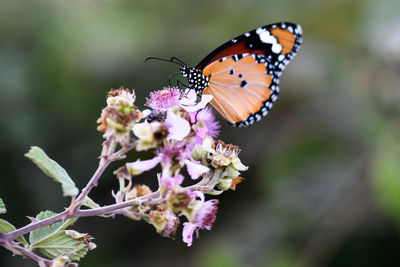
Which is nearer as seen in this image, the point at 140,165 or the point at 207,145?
the point at 140,165

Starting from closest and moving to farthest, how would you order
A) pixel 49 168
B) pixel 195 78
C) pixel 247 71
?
pixel 49 168 → pixel 195 78 → pixel 247 71

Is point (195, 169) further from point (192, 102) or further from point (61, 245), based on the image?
point (61, 245)

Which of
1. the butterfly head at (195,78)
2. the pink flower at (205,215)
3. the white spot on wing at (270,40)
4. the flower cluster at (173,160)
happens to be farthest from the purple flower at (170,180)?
the white spot on wing at (270,40)

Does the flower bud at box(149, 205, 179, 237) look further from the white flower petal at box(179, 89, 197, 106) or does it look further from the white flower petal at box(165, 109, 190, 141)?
the white flower petal at box(179, 89, 197, 106)

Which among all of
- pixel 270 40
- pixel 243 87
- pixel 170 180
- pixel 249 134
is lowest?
pixel 170 180

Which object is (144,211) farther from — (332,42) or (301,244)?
(332,42)

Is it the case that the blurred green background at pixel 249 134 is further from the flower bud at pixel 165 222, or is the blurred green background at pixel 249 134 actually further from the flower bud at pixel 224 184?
the flower bud at pixel 165 222

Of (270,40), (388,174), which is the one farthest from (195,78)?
(388,174)
